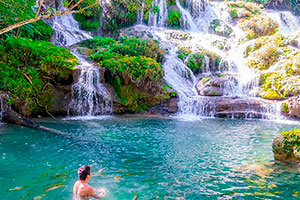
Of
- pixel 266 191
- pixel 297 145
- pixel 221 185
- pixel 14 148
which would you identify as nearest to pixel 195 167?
pixel 221 185

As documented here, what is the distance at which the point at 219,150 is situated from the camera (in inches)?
279

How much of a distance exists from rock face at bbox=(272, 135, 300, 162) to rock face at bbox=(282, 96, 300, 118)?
8.22 meters

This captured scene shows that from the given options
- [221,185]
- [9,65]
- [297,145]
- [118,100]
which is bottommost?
[221,185]

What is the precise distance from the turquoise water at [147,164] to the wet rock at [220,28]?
17.9 meters

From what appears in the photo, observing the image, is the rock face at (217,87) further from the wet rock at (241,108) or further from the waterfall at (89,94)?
the waterfall at (89,94)

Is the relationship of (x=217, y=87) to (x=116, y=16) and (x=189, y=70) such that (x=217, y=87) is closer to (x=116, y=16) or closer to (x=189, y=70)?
(x=189, y=70)

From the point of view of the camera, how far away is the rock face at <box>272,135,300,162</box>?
5.62m

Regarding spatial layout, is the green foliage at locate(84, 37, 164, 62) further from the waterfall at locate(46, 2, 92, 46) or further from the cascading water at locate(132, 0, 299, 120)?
the cascading water at locate(132, 0, 299, 120)

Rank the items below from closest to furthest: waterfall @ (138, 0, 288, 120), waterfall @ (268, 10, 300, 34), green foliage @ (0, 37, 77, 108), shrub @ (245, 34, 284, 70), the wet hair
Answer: the wet hair, green foliage @ (0, 37, 77, 108), waterfall @ (138, 0, 288, 120), shrub @ (245, 34, 284, 70), waterfall @ (268, 10, 300, 34)

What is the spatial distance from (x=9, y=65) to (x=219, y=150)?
391 inches

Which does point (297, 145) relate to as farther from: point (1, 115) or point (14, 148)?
point (1, 115)

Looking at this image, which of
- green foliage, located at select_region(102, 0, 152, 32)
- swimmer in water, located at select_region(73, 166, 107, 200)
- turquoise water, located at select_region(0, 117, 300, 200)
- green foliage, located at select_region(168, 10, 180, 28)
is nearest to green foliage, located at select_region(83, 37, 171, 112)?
turquoise water, located at select_region(0, 117, 300, 200)

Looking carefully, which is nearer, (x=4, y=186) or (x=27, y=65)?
(x=4, y=186)

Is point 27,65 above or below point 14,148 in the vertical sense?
above
